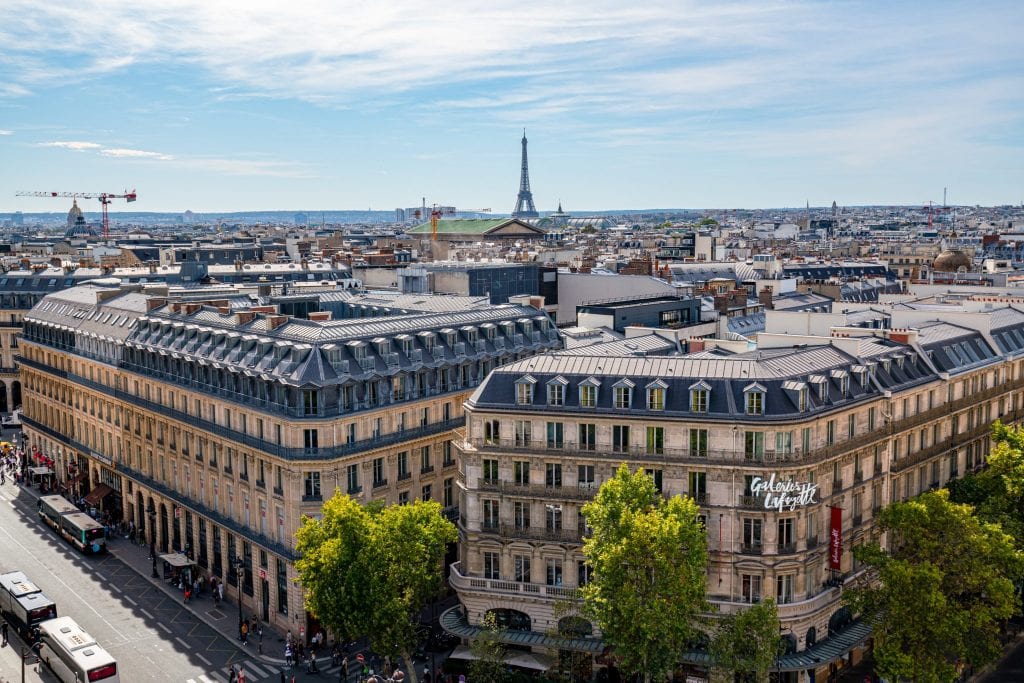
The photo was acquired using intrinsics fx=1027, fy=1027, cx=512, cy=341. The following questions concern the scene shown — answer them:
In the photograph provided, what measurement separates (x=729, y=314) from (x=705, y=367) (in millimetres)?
53241

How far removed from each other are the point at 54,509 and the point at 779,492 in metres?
74.3

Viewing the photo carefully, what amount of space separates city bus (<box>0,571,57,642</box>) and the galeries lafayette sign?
53932mm

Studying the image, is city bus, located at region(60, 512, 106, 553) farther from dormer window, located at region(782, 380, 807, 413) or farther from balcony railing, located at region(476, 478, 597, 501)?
dormer window, located at region(782, 380, 807, 413)

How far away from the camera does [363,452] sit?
8019cm

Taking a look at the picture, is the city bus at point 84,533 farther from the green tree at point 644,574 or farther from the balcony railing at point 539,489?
the green tree at point 644,574

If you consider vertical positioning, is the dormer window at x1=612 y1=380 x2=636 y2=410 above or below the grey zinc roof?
below

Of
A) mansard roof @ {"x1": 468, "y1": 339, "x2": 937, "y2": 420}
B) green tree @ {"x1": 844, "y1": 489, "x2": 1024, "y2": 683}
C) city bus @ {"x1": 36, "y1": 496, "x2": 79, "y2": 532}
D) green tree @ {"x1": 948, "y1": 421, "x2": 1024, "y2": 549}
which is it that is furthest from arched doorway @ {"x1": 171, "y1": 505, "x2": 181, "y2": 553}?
green tree @ {"x1": 948, "y1": 421, "x2": 1024, "y2": 549}

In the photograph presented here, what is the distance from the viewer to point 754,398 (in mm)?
67438

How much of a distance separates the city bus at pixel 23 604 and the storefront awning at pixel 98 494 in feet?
78.1

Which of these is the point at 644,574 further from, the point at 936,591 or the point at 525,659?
the point at 936,591

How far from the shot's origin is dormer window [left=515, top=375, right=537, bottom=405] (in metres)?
72.6

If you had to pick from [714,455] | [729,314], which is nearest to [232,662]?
[714,455]

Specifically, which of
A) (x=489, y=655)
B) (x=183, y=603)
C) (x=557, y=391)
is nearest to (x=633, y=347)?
(x=557, y=391)

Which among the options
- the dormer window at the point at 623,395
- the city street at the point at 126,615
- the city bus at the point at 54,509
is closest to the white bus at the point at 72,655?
the city street at the point at 126,615
